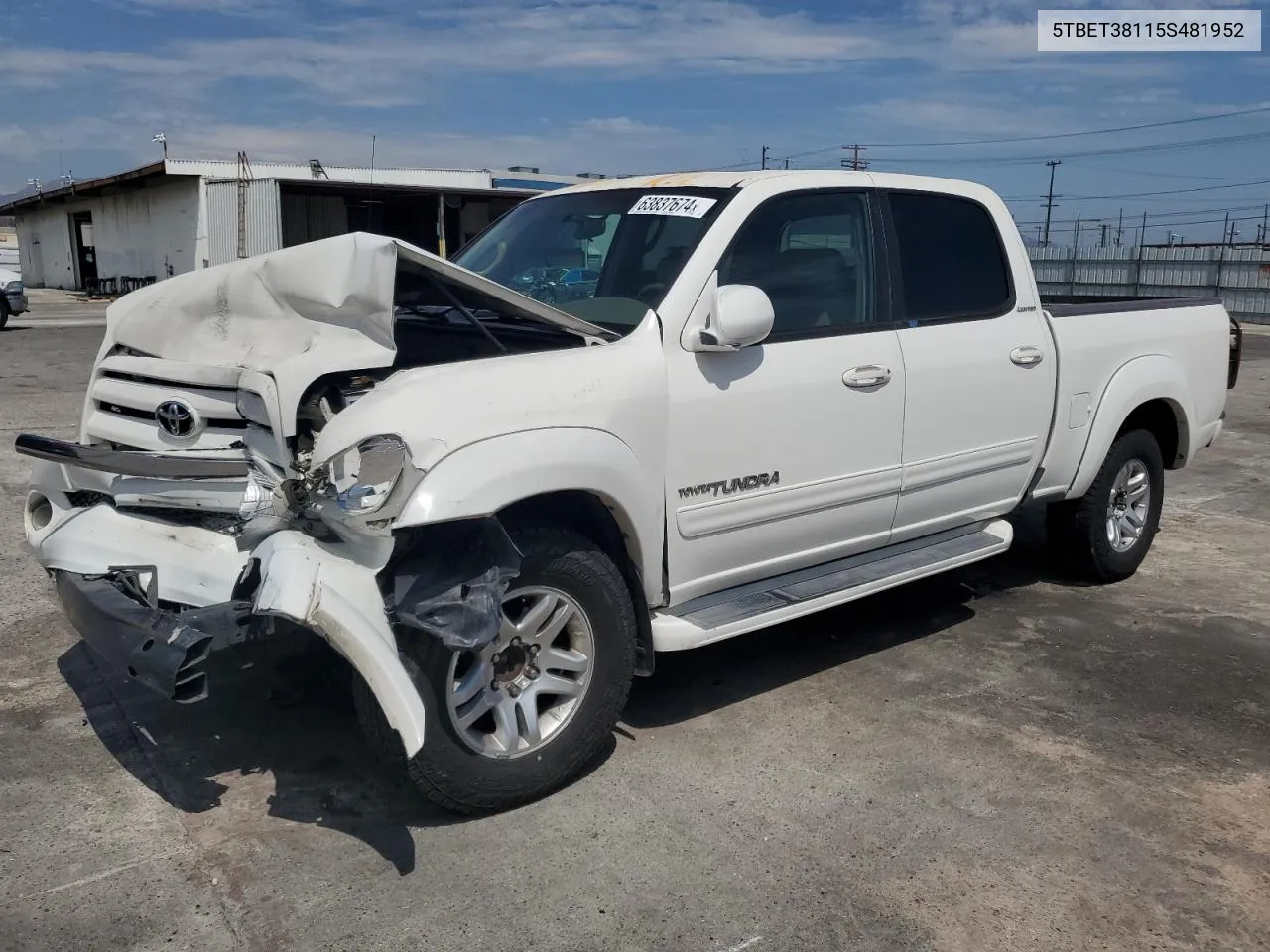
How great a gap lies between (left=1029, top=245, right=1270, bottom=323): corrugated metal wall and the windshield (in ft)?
76.2

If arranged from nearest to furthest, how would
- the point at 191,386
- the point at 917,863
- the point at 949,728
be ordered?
the point at 917,863
the point at 191,386
the point at 949,728

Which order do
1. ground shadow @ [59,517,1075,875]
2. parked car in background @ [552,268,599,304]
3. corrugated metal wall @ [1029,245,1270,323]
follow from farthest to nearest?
corrugated metal wall @ [1029,245,1270,323] → parked car in background @ [552,268,599,304] → ground shadow @ [59,517,1075,875]

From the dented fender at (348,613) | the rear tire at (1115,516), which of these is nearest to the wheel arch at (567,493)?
the dented fender at (348,613)

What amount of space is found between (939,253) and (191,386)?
3.14 meters

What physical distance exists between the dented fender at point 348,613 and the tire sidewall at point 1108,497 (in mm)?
4111

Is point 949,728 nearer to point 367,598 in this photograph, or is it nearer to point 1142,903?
point 1142,903

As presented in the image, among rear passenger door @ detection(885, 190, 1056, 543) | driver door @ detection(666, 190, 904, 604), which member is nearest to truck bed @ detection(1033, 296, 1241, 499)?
rear passenger door @ detection(885, 190, 1056, 543)

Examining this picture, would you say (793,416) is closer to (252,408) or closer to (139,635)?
(252,408)

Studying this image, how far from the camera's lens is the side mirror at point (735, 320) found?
12.2ft

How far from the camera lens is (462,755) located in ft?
10.9

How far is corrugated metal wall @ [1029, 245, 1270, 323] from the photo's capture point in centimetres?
2867

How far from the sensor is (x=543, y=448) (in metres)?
3.36

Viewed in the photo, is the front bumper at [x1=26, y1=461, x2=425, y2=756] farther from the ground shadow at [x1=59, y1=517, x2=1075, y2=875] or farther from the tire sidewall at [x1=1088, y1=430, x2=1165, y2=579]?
the tire sidewall at [x1=1088, y1=430, x2=1165, y2=579]

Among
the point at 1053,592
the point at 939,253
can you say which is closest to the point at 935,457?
the point at 939,253
